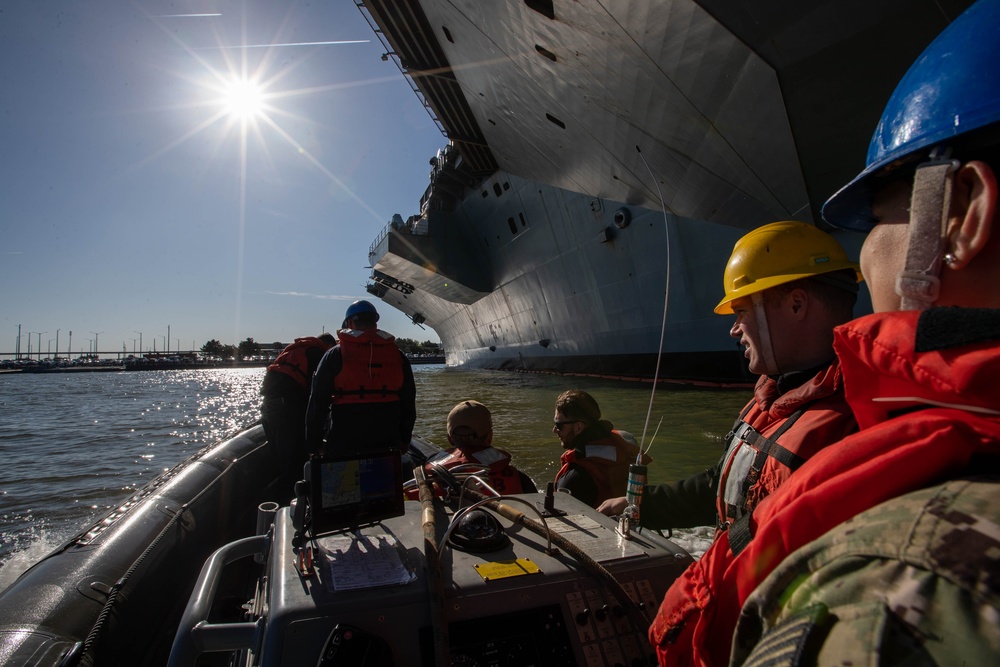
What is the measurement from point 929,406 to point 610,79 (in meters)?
7.49

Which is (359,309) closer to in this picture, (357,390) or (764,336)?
(357,390)

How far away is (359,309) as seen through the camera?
4453 mm

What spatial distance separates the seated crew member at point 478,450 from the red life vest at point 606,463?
0.36 metres

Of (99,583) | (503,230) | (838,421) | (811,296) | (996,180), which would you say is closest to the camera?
(996,180)

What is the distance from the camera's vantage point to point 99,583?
2.88m

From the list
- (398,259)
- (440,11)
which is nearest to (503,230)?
(398,259)

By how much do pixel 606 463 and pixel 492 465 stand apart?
2.55 feet

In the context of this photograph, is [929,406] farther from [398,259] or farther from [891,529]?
[398,259]

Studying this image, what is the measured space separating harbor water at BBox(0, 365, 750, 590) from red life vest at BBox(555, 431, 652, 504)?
222mm

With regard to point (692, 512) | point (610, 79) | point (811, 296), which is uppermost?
point (610, 79)

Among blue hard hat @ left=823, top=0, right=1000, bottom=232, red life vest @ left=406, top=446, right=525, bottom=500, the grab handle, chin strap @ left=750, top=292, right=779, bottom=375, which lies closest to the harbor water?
chin strap @ left=750, top=292, right=779, bottom=375

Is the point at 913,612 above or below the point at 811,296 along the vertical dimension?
below

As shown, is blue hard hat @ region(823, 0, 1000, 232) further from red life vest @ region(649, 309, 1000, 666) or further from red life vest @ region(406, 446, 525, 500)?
red life vest @ region(406, 446, 525, 500)

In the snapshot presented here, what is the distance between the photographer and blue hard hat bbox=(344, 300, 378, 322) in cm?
439
